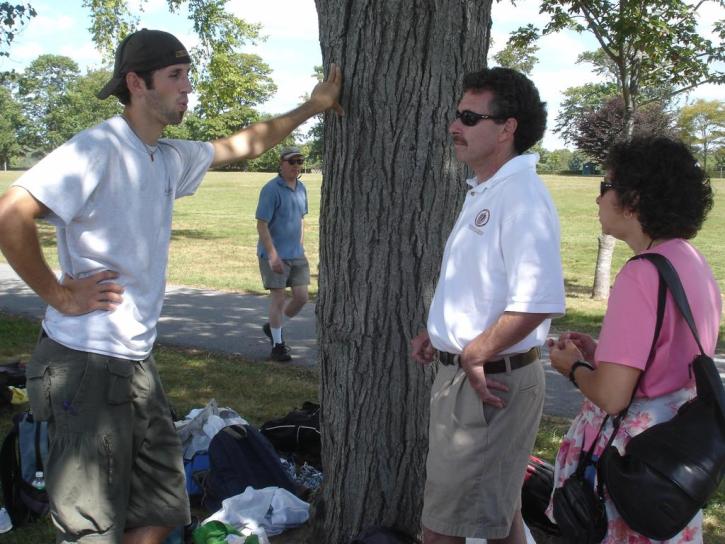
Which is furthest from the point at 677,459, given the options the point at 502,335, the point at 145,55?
the point at 145,55

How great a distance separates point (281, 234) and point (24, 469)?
3789mm

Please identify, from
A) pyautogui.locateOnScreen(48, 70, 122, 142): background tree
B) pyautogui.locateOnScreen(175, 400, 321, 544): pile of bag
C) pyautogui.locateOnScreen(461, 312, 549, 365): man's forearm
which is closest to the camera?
pyautogui.locateOnScreen(461, 312, 549, 365): man's forearm

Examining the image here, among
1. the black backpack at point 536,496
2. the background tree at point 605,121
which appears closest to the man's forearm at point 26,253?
the black backpack at point 536,496

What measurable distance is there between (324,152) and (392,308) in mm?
722

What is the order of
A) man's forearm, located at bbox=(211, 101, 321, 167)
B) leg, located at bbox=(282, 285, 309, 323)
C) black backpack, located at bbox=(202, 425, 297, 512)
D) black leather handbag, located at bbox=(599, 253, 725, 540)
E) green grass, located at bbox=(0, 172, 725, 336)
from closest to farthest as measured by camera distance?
1. black leather handbag, located at bbox=(599, 253, 725, 540)
2. man's forearm, located at bbox=(211, 101, 321, 167)
3. black backpack, located at bbox=(202, 425, 297, 512)
4. leg, located at bbox=(282, 285, 309, 323)
5. green grass, located at bbox=(0, 172, 725, 336)

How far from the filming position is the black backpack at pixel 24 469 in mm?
3695

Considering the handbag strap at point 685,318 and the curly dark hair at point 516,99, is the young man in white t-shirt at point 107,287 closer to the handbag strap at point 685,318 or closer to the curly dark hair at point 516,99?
the curly dark hair at point 516,99

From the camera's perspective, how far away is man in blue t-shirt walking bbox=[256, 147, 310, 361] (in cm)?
707

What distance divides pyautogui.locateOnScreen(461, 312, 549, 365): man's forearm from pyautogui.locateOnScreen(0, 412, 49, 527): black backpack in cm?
232

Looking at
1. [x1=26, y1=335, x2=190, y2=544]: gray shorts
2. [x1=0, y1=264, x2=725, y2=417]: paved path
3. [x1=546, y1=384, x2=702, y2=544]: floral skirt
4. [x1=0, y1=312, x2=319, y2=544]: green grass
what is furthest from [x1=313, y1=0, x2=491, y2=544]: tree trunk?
[x1=0, y1=264, x2=725, y2=417]: paved path

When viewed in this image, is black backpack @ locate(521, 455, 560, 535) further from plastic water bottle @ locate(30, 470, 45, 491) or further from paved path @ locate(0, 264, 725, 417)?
plastic water bottle @ locate(30, 470, 45, 491)

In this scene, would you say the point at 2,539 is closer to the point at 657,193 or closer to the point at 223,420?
the point at 223,420

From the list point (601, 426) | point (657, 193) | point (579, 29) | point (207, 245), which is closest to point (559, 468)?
point (601, 426)

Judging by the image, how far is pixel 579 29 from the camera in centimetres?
972
